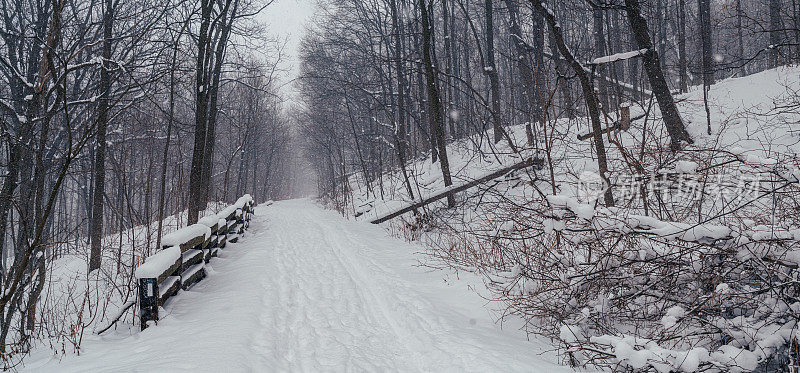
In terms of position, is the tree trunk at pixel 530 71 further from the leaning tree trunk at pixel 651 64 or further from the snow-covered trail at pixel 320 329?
the snow-covered trail at pixel 320 329

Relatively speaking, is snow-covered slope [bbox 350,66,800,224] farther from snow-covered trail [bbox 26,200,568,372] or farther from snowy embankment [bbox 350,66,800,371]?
snowy embankment [bbox 350,66,800,371]

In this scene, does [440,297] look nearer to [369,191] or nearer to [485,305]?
[485,305]

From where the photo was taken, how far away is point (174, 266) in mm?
5832

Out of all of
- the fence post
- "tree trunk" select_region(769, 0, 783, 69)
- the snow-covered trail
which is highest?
"tree trunk" select_region(769, 0, 783, 69)

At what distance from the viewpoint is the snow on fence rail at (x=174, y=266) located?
4.92 m

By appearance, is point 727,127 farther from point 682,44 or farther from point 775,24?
point 682,44

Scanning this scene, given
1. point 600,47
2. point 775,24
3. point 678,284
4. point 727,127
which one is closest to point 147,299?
point 678,284

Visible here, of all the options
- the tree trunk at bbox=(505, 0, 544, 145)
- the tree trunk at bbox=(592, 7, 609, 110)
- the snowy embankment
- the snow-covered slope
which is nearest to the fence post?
the snowy embankment

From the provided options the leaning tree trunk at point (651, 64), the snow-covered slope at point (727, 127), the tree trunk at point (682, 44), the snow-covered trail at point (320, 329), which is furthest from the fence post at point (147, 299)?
the tree trunk at point (682, 44)

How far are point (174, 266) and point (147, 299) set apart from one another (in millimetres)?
944

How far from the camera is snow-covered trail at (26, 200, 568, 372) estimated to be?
383 centimetres

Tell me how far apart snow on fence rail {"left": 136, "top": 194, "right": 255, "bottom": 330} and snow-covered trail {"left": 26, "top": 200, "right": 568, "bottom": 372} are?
0.22 metres

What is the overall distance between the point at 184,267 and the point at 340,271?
2.65 metres

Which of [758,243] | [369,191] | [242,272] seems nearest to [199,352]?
[242,272]
